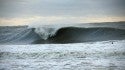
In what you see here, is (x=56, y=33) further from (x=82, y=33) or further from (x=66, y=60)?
(x=66, y=60)

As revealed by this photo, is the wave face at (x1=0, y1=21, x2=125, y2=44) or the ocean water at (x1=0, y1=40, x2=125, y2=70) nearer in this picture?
the ocean water at (x1=0, y1=40, x2=125, y2=70)

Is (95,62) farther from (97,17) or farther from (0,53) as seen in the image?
(97,17)

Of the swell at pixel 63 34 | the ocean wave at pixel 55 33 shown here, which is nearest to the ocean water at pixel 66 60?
the swell at pixel 63 34

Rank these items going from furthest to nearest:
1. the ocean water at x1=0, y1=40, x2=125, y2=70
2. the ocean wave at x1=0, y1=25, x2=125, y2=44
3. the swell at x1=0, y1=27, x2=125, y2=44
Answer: the ocean wave at x1=0, y1=25, x2=125, y2=44 < the swell at x1=0, y1=27, x2=125, y2=44 < the ocean water at x1=0, y1=40, x2=125, y2=70

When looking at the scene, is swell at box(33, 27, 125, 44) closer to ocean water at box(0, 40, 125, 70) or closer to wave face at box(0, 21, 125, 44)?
wave face at box(0, 21, 125, 44)

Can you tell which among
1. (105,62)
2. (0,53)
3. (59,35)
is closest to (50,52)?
(0,53)

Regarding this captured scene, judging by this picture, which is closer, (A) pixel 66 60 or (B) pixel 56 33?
(A) pixel 66 60

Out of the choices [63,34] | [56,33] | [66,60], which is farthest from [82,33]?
[66,60]

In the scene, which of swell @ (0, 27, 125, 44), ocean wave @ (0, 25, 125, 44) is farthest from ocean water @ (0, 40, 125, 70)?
ocean wave @ (0, 25, 125, 44)

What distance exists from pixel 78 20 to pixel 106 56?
2361mm

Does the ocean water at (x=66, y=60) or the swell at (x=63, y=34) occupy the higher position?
the swell at (x=63, y=34)

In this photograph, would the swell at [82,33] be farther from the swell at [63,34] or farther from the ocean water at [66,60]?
the ocean water at [66,60]

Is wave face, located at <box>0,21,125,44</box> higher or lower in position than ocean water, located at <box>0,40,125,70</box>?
higher

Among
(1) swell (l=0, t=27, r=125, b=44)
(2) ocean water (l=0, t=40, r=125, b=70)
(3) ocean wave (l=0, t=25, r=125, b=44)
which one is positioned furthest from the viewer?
(3) ocean wave (l=0, t=25, r=125, b=44)
